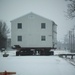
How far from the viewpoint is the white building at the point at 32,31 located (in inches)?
1610

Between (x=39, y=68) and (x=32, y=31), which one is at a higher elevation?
(x=32, y=31)

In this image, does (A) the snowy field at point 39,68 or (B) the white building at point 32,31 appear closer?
(A) the snowy field at point 39,68

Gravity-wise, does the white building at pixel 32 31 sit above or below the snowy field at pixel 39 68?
above

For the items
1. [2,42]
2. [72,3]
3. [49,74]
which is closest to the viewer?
[49,74]

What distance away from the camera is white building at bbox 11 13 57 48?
40.9 m

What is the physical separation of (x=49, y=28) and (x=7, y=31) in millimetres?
44757

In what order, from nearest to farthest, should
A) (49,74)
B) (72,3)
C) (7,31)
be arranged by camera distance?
1. (49,74)
2. (72,3)
3. (7,31)

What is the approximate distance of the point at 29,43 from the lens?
40875 mm

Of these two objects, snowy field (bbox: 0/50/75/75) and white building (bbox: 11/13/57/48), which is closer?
snowy field (bbox: 0/50/75/75)

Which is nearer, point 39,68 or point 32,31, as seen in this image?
point 39,68

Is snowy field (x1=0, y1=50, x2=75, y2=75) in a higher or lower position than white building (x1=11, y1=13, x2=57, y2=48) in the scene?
lower

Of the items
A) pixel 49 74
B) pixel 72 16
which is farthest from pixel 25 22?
pixel 49 74

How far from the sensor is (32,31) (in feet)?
135

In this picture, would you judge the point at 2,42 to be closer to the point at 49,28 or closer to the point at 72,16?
the point at 49,28
